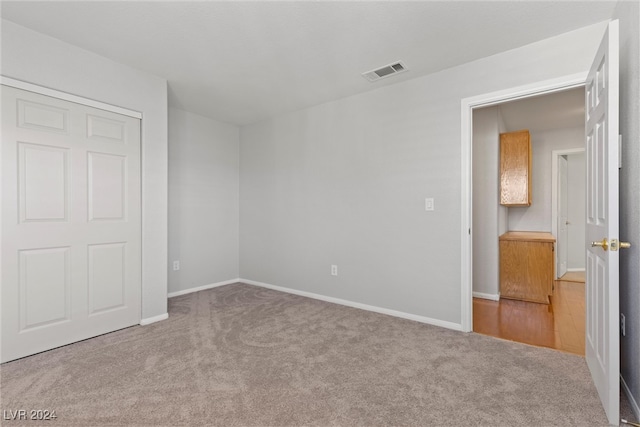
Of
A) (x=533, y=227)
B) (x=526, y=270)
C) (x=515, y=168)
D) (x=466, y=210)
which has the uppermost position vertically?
(x=515, y=168)

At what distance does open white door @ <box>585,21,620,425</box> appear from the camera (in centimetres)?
159

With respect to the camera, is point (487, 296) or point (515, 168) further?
point (515, 168)

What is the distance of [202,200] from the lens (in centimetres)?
449

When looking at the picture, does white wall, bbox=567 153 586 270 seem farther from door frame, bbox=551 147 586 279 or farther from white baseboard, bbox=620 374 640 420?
white baseboard, bbox=620 374 640 420

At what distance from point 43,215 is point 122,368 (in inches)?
53.2

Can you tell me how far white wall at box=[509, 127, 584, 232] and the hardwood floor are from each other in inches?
54.7

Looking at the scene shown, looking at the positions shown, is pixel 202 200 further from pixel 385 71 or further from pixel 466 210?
pixel 466 210

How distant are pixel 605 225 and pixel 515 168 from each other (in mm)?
3085

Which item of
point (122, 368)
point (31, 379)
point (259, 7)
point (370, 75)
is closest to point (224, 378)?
point (122, 368)

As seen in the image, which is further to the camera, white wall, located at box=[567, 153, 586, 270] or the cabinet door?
white wall, located at box=[567, 153, 586, 270]

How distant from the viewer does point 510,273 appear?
4172 millimetres

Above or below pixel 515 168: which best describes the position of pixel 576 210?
below

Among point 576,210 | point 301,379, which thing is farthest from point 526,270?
point 301,379

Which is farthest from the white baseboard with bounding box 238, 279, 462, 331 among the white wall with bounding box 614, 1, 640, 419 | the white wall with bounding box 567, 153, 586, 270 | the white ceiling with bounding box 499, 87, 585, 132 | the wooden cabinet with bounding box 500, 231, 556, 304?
the white wall with bounding box 567, 153, 586, 270
